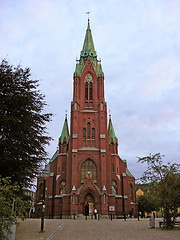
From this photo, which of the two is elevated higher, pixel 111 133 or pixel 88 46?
pixel 88 46

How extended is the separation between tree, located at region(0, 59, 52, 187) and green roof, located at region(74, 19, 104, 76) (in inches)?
1641

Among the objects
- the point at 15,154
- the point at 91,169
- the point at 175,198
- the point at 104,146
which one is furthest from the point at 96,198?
the point at 15,154

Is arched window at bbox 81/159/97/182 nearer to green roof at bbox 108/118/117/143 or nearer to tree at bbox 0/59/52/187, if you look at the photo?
green roof at bbox 108/118/117/143

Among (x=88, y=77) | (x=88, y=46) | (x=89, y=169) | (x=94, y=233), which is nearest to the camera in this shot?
(x=94, y=233)

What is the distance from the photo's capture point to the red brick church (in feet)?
162

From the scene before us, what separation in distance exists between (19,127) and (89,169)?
1398 inches

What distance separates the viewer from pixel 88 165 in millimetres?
52938

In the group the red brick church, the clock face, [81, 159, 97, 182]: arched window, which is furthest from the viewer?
the clock face

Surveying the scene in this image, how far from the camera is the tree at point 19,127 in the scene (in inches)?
721

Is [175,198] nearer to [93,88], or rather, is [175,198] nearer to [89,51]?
[93,88]

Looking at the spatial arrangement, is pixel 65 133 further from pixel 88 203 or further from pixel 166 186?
pixel 166 186

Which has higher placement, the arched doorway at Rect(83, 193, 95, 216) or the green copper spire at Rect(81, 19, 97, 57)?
A: the green copper spire at Rect(81, 19, 97, 57)

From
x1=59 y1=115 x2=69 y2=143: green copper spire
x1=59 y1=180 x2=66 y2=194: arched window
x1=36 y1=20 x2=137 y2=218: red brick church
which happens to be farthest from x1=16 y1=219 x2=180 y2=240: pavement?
x1=59 y1=115 x2=69 y2=143: green copper spire

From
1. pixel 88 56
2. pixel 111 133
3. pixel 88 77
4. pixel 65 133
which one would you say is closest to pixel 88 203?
pixel 65 133
